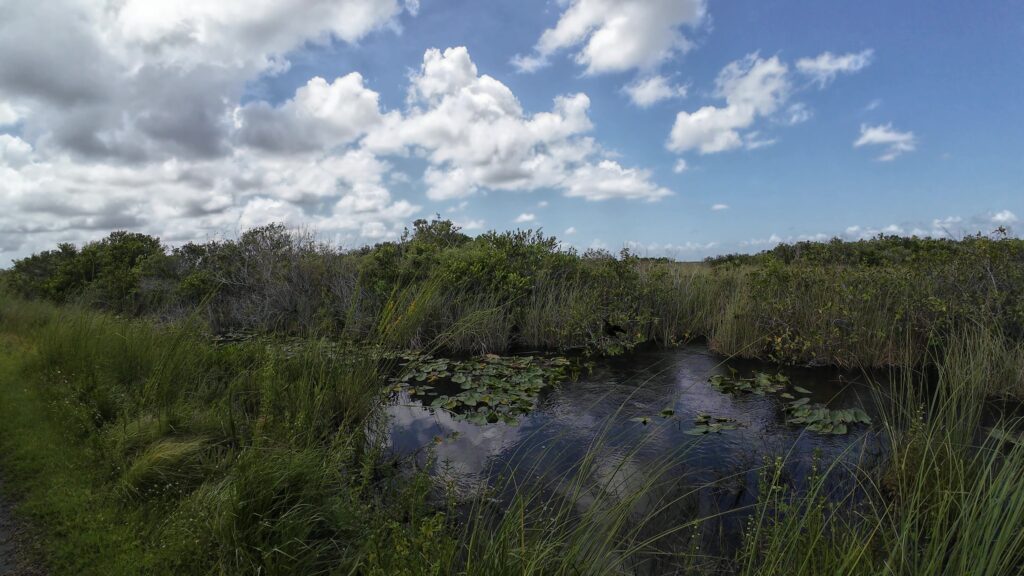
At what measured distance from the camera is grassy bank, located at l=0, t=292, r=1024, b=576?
2242 millimetres

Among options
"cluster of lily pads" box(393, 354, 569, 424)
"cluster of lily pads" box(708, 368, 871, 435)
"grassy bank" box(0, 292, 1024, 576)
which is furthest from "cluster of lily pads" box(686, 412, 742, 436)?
"cluster of lily pads" box(393, 354, 569, 424)

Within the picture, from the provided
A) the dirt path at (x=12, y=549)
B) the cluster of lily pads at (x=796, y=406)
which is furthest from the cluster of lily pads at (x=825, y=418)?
the dirt path at (x=12, y=549)

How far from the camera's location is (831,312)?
25.0ft

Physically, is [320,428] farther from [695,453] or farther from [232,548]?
[695,453]

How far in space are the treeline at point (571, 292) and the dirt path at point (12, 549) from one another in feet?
9.05

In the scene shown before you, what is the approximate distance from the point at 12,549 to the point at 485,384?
188 inches

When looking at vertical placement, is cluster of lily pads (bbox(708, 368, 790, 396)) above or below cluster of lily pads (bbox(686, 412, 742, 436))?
above

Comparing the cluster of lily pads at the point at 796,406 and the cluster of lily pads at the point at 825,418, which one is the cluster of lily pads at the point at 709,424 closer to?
the cluster of lily pads at the point at 796,406

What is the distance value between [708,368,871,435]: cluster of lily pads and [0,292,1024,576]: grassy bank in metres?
0.92

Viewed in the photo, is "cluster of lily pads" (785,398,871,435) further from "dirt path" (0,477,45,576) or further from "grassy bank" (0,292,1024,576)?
"dirt path" (0,477,45,576)

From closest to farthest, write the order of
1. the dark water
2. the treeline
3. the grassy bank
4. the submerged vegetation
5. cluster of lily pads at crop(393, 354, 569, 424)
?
the grassy bank, the submerged vegetation, the dark water, cluster of lily pads at crop(393, 354, 569, 424), the treeline

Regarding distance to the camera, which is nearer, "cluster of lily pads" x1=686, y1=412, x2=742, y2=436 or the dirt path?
the dirt path

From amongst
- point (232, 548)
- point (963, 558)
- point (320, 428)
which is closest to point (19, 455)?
point (320, 428)

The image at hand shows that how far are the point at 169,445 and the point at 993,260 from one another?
398 inches
